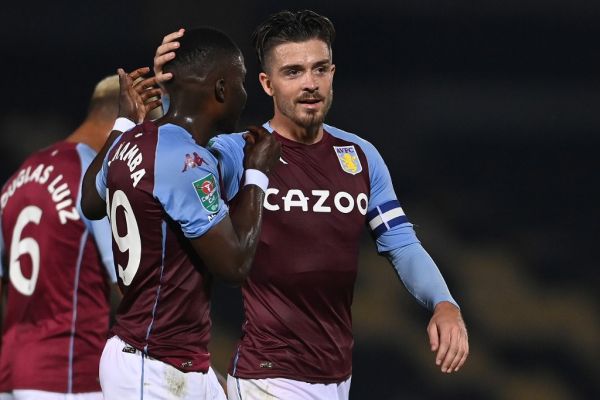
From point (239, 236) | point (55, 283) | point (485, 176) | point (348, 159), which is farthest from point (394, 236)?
point (485, 176)

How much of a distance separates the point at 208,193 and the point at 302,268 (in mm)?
701

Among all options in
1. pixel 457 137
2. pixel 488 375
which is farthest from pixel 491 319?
pixel 457 137

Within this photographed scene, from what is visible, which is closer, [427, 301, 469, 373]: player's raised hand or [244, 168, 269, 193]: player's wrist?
[244, 168, 269, 193]: player's wrist

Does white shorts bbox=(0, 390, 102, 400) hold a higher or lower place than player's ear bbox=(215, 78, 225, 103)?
lower

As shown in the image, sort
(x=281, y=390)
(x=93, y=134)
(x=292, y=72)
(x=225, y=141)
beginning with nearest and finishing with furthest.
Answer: (x=281, y=390), (x=225, y=141), (x=292, y=72), (x=93, y=134)

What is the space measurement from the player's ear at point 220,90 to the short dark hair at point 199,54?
47mm

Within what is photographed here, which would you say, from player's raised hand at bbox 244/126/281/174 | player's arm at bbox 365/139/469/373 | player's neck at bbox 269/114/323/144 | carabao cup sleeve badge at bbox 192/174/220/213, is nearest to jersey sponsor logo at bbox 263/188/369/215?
player's arm at bbox 365/139/469/373

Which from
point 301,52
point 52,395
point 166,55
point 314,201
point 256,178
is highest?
point 166,55

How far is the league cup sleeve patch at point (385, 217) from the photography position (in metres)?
4.27

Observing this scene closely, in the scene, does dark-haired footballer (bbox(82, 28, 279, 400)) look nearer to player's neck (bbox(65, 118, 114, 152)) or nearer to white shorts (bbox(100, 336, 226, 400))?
white shorts (bbox(100, 336, 226, 400))

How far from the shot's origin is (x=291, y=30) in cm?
431

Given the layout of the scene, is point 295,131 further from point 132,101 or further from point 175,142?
point 175,142

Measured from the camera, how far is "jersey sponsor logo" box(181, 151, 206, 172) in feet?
11.4

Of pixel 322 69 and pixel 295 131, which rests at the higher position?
pixel 322 69
